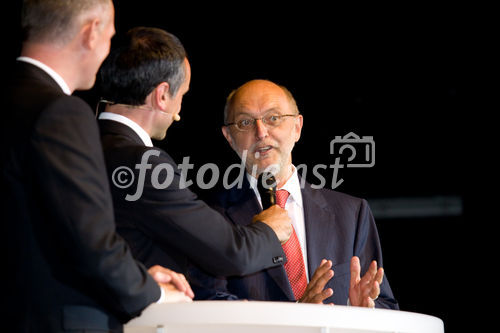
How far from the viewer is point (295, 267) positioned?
280 cm

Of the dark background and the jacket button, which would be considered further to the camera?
the dark background

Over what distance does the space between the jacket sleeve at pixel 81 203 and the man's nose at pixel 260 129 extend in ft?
5.27

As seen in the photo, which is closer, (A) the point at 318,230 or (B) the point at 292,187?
(A) the point at 318,230

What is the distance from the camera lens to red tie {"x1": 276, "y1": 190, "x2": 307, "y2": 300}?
9.05ft

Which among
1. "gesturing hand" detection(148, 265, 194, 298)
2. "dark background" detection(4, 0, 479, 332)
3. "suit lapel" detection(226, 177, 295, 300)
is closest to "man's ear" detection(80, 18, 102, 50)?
"gesturing hand" detection(148, 265, 194, 298)

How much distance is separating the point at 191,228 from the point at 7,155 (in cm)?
53

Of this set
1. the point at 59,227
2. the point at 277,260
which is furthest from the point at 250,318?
the point at 59,227

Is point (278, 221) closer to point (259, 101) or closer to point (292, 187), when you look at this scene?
point (292, 187)

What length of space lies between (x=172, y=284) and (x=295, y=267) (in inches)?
42.5

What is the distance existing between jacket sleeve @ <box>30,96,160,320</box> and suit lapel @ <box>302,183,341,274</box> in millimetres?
1362

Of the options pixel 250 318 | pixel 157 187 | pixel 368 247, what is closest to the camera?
pixel 250 318

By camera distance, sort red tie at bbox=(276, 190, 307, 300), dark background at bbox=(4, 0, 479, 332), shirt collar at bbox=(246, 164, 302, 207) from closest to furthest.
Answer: red tie at bbox=(276, 190, 307, 300) < shirt collar at bbox=(246, 164, 302, 207) < dark background at bbox=(4, 0, 479, 332)

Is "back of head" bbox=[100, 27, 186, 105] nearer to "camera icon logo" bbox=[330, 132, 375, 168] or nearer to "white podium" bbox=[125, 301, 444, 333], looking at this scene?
"white podium" bbox=[125, 301, 444, 333]

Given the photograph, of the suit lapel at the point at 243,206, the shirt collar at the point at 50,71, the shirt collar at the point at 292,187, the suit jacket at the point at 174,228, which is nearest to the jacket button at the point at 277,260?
the suit jacket at the point at 174,228
